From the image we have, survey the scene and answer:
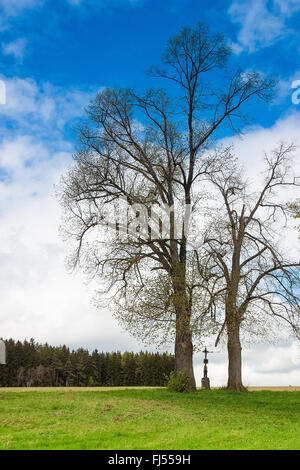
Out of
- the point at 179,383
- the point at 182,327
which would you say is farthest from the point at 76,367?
the point at 182,327

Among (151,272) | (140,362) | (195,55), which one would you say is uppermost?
(195,55)

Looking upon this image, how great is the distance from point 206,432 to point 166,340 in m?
12.1

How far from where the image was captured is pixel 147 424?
1457 centimetres

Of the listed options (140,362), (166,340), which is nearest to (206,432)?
(166,340)

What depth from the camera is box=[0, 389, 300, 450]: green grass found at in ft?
38.3

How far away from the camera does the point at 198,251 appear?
→ 91.9 feet

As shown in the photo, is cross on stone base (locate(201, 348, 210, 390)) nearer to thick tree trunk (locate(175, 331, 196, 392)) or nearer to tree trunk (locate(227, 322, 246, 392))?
tree trunk (locate(227, 322, 246, 392))

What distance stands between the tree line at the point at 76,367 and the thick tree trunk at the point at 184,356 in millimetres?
61664

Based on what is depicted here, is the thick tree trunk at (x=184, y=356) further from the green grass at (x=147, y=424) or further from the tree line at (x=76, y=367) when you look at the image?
the tree line at (x=76, y=367)

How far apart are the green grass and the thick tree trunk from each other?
177 inches

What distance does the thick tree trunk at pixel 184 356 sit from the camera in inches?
1065

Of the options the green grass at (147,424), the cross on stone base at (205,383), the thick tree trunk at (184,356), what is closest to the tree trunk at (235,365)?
the cross on stone base at (205,383)

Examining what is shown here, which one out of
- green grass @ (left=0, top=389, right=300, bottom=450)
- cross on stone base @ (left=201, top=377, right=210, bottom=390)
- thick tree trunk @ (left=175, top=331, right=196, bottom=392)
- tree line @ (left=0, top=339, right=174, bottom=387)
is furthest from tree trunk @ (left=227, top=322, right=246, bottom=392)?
tree line @ (left=0, top=339, right=174, bottom=387)

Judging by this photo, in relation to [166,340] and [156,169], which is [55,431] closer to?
[166,340]
